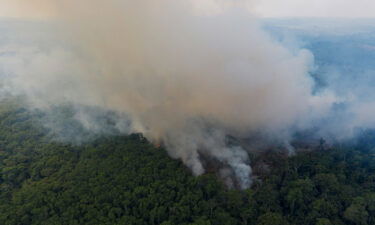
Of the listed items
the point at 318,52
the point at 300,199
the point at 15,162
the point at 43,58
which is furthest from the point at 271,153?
the point at 318,52

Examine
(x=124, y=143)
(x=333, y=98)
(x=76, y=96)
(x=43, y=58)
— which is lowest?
(x=124, y=143)

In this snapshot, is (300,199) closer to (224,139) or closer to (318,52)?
(224,139)

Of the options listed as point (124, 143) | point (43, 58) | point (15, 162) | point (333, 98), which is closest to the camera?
point (15, 162)

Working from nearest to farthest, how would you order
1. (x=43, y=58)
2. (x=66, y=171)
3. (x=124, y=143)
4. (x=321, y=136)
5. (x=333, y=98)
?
(x=66, y=171)
(x=124, y=143)
(x=321, y=136)
(x=333, y=98)
(x=43, y=58)

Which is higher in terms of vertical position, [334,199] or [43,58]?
[43,58]

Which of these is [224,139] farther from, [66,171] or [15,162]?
[15,162]

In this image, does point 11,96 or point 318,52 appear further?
point 318,52
